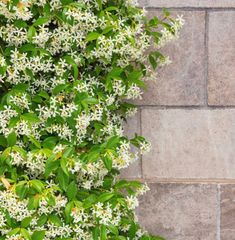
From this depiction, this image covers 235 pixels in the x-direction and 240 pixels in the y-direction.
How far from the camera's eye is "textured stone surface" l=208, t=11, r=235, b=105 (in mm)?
3082

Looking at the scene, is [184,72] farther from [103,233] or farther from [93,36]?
[103,233]

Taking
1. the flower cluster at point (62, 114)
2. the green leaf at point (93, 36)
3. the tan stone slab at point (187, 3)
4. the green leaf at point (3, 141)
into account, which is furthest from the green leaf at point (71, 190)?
the tan stone slab at point (187, 3)

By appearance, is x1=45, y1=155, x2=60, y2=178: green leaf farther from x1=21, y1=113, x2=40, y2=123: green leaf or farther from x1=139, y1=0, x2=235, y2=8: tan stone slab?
x1=139, y1=0, x2=235, y2=8: tan stone slab

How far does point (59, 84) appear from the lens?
2695mm

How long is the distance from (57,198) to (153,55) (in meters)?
0.83

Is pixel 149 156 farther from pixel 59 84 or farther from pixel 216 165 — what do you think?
pixel 59 84

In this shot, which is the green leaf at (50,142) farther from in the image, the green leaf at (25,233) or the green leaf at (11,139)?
the green leaf at (25,233)

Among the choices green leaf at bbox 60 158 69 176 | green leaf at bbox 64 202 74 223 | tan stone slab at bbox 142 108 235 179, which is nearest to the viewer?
green leaf at bbox 60 158 69 176

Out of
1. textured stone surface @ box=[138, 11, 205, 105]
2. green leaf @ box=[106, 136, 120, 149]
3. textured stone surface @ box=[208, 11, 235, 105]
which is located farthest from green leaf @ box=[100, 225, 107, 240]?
textured stone surface @ box=[208, 11, 235, 105]

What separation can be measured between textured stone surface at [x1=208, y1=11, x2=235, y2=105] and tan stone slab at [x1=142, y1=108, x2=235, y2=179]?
0.27 feet

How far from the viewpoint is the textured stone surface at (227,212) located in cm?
323

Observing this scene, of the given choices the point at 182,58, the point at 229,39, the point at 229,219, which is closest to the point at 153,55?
the point at 182,58

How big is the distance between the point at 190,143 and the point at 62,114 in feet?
2.74

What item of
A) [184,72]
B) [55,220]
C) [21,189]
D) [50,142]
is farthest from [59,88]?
[184,72]
